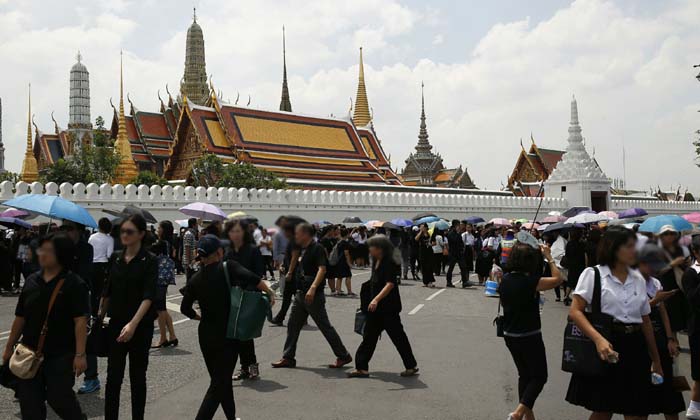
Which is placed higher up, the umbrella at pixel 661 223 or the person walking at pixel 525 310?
the umbrella at pixel 661 223

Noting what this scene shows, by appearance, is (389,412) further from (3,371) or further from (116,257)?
(3,371)

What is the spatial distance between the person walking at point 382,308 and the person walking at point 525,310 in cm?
184

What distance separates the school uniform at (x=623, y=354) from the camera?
4316mm

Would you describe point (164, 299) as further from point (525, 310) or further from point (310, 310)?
point (525, 310)

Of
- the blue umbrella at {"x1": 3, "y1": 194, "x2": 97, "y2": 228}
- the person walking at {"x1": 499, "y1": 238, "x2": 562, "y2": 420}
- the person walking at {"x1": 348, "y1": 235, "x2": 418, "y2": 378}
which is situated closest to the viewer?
the person walking at {"x1": 499, "y1": 238, "x2": 562, "y2": 420}

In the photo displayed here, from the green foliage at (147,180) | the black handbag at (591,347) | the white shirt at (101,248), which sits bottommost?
the black handbag at (591,347)

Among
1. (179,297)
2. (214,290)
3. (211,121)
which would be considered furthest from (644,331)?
(211,121)

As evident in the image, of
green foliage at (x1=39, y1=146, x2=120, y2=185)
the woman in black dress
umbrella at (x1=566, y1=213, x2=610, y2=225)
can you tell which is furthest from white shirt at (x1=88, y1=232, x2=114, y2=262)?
green foliage at (x1=39, y1=146, x2=120, y2=185)

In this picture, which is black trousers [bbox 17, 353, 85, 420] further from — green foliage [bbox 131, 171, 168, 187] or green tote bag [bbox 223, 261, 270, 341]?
green foliage [bbox 131, 171, 168, 187]

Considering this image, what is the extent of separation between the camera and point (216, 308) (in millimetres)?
5117

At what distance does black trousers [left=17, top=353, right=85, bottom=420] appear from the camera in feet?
14.5

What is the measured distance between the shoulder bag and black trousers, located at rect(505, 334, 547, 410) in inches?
123

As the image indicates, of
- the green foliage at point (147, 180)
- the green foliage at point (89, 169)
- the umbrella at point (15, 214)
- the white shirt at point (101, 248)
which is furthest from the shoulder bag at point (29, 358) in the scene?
the green foliage at point (147, 180)

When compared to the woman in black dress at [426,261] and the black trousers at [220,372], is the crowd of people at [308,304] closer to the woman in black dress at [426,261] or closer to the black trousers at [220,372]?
the black trousers at [220,372]
